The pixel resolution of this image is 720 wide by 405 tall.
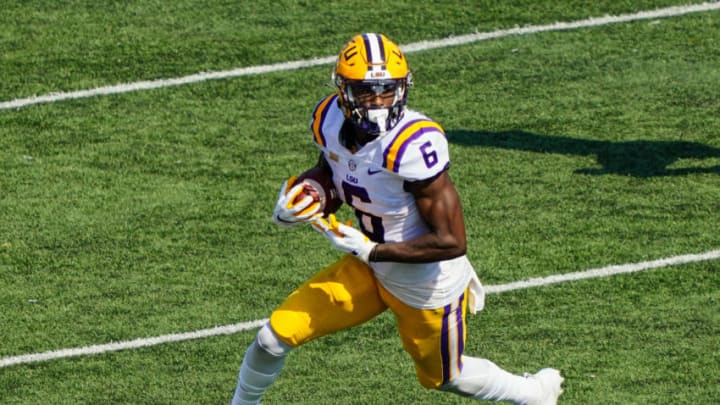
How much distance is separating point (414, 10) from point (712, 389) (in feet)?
17.7

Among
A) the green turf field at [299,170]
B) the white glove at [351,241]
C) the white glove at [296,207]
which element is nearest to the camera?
the white glove at [351,241]

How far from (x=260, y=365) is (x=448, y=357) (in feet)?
2.67

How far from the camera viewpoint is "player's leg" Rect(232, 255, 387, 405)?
606 centimetres

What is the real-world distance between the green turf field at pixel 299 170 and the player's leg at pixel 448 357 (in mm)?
722

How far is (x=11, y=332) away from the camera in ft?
25.1

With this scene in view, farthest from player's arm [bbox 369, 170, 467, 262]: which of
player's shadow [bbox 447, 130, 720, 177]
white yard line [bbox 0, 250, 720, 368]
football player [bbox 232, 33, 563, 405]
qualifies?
player's shadow [bbox 447, 130, 720, 177]

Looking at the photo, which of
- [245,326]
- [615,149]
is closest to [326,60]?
[615,149]

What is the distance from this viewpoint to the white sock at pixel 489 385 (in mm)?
6238

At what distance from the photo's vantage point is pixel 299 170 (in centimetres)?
938

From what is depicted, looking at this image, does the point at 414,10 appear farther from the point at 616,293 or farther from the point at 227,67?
the point at 616,293

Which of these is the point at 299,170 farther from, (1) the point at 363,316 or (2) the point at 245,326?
(1) the point at 363,316

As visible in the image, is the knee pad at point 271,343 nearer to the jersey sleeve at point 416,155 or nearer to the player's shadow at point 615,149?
the jersey sleeve at point 416,155

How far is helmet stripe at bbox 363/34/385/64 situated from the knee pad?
1.23 meters

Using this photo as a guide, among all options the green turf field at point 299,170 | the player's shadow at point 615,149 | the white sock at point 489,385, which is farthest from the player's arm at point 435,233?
the player's shadow at point 615,149
